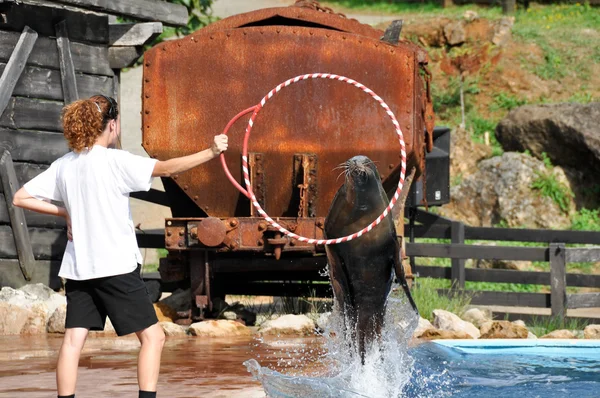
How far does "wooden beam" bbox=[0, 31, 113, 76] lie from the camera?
36.7 ft

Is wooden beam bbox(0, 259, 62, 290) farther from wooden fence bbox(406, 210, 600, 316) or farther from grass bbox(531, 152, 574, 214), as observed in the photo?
grass bbox(531, 152, 574, 214)

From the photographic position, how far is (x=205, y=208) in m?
10.7

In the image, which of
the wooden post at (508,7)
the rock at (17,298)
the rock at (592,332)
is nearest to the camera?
the rock at (17,298)

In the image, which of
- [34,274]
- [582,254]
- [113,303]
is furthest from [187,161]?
[582,254]

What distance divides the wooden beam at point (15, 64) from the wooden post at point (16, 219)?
0.59 m

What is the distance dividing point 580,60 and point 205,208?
17.0 meters

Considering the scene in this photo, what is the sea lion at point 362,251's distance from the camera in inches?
249

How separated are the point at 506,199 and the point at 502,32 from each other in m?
7.73

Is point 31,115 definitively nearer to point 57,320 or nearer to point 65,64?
point 65,64

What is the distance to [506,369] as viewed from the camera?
827cm

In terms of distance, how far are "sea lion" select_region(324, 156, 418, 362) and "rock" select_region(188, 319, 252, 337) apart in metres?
3.25

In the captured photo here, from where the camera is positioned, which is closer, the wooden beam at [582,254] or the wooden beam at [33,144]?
the wooden beam at [33,144]

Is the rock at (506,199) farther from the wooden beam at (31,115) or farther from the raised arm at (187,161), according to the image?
the raised arm at (187,161)

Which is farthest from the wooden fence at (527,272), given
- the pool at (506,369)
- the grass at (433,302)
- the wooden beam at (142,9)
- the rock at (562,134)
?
the rock at (562,134)
